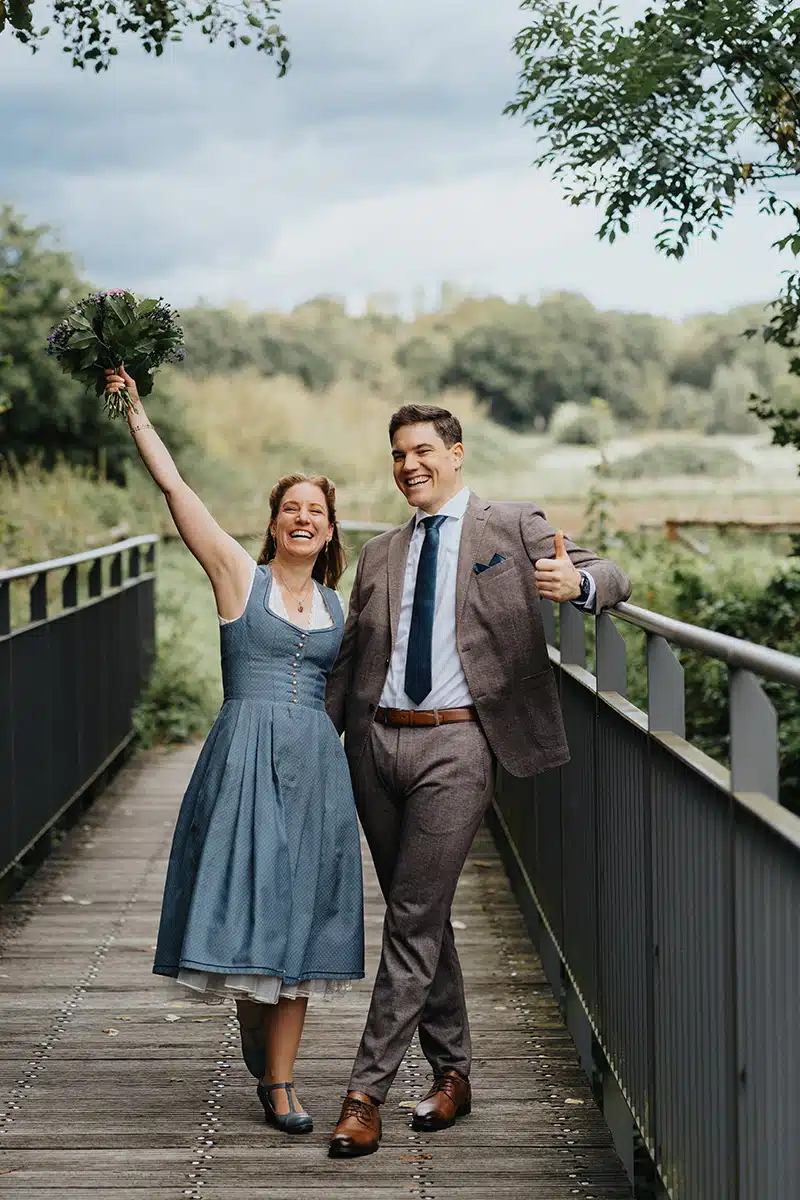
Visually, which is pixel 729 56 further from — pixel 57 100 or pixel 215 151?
pixel 215 151

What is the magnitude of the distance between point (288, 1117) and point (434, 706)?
3.46ft

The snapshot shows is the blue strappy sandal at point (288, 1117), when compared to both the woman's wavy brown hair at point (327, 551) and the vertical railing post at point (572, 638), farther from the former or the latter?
the vertical railing post at point (572, 638)

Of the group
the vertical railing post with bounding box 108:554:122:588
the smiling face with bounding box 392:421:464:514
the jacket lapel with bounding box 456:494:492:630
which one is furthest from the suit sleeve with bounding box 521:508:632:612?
A: the vertical railing post with bounding box 108:554:122:588

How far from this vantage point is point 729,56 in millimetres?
6406

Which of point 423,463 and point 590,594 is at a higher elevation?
point 423,463

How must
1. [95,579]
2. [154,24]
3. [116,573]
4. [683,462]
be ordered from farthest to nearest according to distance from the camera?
1. [683,462]
2. [116,573]
3. [95,579]
4. [154,24]

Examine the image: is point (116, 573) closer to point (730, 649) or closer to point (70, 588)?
point (70, 588)

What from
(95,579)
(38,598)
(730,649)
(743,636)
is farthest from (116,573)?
(730,649)

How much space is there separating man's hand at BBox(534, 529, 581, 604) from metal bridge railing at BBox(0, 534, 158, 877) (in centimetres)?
291

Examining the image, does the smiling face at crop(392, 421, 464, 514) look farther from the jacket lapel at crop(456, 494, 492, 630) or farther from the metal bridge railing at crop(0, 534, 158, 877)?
the metal bridge railing at crop(0, 534, 158, 877)

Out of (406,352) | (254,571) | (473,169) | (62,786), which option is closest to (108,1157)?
(254,571)

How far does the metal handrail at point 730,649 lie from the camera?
224 cm

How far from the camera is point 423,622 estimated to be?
156 inches

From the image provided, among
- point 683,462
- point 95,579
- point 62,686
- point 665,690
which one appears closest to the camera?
point 665,690
